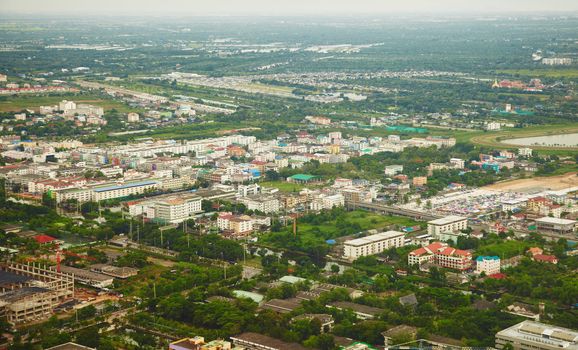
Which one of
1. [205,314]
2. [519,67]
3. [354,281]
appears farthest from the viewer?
[519,67]

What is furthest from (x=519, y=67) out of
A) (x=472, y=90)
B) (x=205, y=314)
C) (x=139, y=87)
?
(x=205, y=314)

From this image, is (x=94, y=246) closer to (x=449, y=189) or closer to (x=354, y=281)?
(x=354, y=281)

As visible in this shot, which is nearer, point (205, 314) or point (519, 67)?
point (205, 314)

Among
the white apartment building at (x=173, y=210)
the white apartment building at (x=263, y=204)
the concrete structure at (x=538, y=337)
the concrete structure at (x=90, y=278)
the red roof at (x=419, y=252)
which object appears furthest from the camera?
the white apartment building at (x=263, y=204)

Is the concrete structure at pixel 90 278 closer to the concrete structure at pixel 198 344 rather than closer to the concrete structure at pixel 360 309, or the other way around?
the concrete structure at pixel 198 344

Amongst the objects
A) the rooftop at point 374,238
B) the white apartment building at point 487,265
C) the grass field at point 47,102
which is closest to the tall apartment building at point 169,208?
the rooftop at point 374,238

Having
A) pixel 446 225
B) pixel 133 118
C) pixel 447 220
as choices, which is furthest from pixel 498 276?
pixel 133 118

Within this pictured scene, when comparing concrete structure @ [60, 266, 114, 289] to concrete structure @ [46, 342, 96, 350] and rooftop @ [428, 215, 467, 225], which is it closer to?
concrete structure @ [46, 342, 96, 350]
